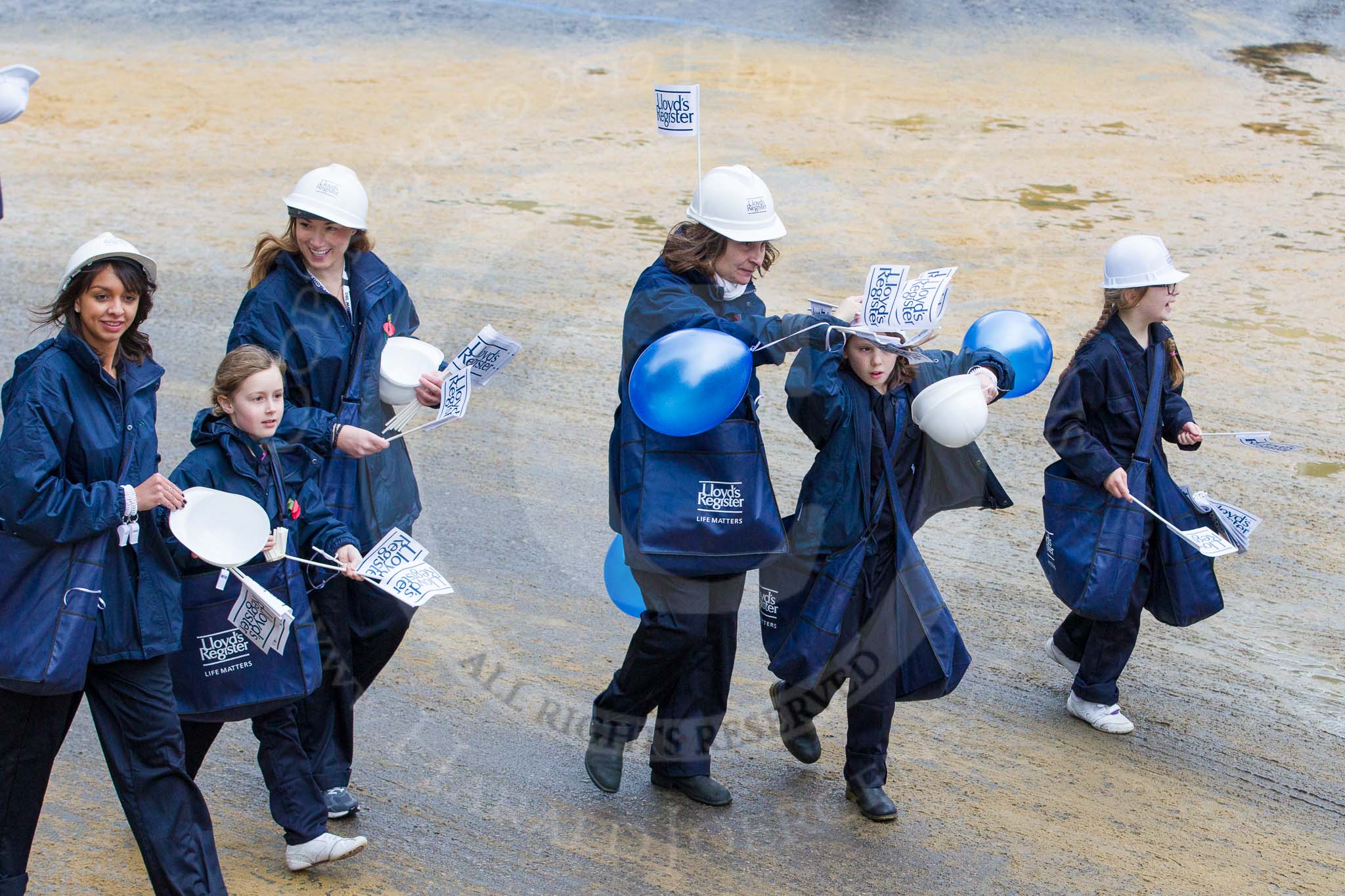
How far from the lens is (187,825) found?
3494 mm

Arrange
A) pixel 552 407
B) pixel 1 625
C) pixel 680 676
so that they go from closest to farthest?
pixel 1 625 → pixel 680 676 → pixel 552 407

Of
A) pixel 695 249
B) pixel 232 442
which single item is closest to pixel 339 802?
pixel 232 442

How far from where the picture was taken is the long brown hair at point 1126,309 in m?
4.82

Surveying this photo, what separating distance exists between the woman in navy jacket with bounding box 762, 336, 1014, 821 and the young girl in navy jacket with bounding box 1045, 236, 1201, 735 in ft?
1.79

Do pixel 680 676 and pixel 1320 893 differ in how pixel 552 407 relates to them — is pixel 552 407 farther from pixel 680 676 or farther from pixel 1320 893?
pixel 1320 893

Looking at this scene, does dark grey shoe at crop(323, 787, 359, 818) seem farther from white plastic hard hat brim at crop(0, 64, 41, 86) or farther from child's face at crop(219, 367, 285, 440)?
white plastic hard hat brim at crop(0, 64, 41, 86)

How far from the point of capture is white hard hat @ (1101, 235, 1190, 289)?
4.73 meters

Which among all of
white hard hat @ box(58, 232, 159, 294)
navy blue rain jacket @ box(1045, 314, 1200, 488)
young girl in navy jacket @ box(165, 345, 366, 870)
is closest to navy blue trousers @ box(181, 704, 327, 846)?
young girl in navy jacket @ box(165, 345, 366, 870)

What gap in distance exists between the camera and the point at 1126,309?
4.85 meters

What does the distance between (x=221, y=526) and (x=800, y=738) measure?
2133 millimetres

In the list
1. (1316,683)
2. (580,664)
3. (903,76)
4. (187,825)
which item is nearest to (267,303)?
(187,825)

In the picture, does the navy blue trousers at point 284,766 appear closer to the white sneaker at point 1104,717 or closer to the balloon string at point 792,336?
the balloon string at point 792,336

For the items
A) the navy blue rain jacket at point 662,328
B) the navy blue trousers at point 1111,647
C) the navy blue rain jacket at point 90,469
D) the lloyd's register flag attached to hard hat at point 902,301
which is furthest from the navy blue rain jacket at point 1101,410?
the navy blue rain jacket at point 90,469

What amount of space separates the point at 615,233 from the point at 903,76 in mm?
7461
